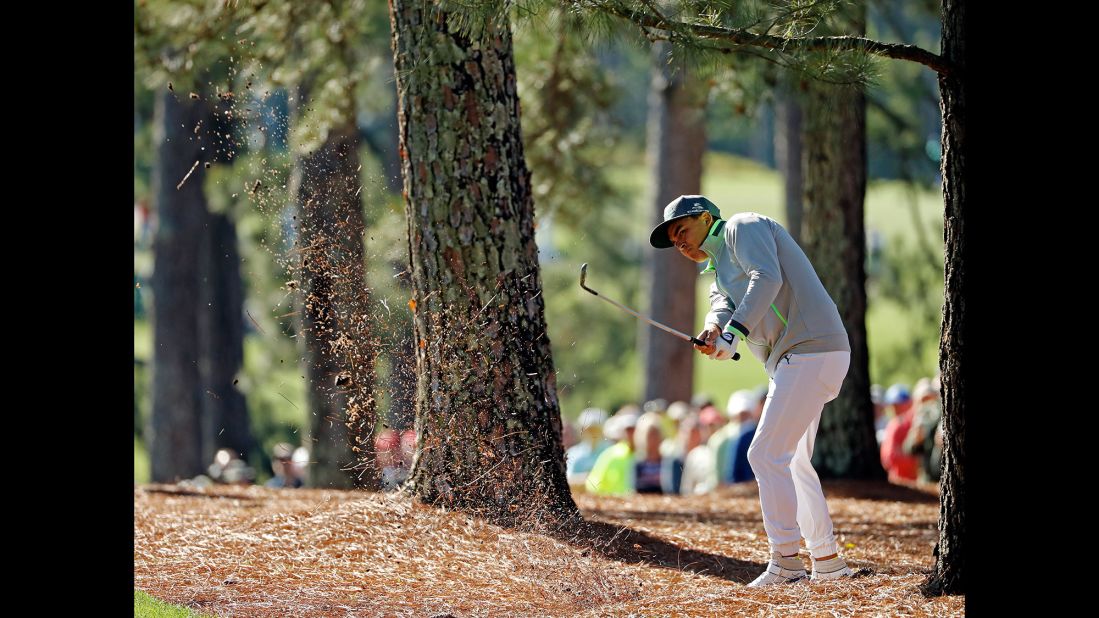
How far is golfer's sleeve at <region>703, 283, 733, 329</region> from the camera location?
579cm

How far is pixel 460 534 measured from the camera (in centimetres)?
646

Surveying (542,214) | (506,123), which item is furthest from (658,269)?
(506,123)

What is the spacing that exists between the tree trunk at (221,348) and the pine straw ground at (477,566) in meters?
16.8

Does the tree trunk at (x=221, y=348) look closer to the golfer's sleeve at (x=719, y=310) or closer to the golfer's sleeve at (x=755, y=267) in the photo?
the golfer's sleeve at (x=719, y=310)

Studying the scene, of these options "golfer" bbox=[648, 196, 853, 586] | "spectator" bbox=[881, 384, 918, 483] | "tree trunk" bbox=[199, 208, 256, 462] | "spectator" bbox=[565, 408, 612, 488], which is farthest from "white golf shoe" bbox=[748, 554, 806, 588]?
"tree trunk" bbox=[199, 208, 256, 462]

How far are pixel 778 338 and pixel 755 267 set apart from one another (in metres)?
0.43

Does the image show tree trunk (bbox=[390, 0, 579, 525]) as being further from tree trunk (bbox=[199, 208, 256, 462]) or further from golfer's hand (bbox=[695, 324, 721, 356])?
tree trunk (bbox=[199, 208, 256, 462])

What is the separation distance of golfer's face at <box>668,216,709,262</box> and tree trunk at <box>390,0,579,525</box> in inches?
43.1

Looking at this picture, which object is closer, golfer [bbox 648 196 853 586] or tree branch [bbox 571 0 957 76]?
tree branch [bbox 571 0 957 76]

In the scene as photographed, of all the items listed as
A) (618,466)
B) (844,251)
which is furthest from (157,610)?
(844,251)

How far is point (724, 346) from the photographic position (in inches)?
219

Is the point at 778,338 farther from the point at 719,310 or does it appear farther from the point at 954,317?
the point at 954,317

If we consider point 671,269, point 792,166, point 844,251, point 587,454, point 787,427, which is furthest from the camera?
point 792,166
